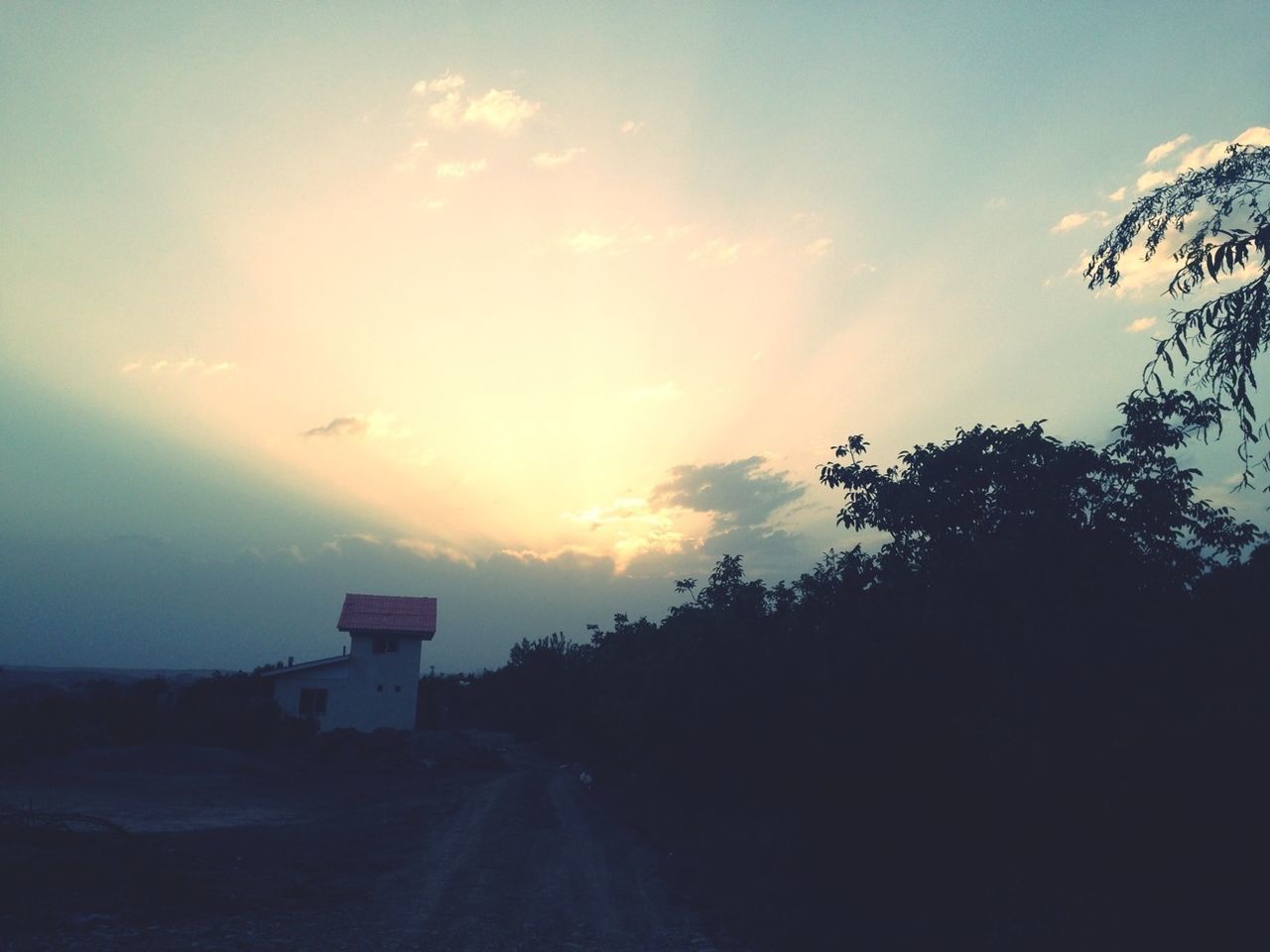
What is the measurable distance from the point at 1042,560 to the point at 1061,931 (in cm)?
423

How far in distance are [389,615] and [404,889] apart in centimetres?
3497

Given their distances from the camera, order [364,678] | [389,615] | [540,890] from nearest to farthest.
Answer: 1. [540,890]
2. [364,678]
3. [389,615]

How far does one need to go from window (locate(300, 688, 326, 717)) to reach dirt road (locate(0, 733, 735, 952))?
720 inches

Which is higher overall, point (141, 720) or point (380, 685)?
point (380, 685)

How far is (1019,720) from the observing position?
32.3ft

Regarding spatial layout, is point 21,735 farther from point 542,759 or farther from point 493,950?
point 493,950

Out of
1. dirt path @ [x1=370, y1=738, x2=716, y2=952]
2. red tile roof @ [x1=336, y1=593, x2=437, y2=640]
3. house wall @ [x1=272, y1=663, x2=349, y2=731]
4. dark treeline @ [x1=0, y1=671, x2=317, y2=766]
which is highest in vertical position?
red tile roof @ [x1=336, y1=593, x2=437, y2=640]

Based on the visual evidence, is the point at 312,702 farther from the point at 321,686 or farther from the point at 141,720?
the point at 141,720

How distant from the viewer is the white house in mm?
43438

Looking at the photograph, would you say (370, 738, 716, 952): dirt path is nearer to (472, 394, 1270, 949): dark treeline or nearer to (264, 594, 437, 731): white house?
(472, 394, 1270, 949): dark treeline

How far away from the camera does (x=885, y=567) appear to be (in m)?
13.3

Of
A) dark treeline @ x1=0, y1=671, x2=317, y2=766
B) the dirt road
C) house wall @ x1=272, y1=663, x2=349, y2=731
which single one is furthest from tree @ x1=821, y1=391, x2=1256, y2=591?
house wall @ x1=272, y1=663, x2=349, y2=731

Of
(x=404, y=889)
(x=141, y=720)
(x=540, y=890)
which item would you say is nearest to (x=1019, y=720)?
(x=540, y=890)

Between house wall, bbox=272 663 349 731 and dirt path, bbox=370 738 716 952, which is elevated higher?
house wall, bbox=272 663 349 731
